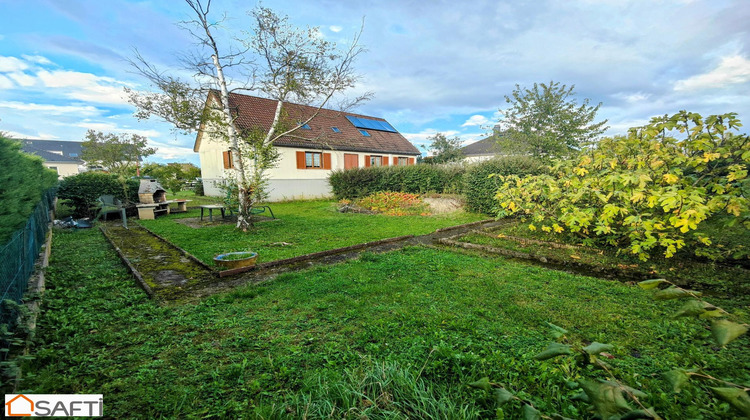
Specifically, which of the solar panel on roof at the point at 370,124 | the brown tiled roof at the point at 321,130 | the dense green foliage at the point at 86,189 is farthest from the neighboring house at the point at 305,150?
the dense green foliage at the point at 86,189

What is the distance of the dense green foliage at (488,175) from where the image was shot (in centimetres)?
1057

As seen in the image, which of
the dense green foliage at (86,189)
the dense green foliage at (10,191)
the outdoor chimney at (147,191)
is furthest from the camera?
the outdoor chimney at (147,191)

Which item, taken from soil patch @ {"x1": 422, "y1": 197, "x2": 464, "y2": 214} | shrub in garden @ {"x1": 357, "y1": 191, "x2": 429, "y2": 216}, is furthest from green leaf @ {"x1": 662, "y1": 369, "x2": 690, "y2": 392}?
soil patch @ {"x1": 422, "y1": 197, "x2": 464, "y2": 214}

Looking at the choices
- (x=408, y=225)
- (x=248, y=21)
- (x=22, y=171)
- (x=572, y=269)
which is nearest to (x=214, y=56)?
(x=248, y=21)

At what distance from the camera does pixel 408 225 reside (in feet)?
31.1

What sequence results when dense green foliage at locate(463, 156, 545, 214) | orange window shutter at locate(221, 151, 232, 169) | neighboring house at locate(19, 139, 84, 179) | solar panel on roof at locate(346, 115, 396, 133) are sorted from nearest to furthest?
1. dense green foliage at locate(463, 156, 545, 214)
2. orange window shutter at locate(221, 151, 232, 169)
3. solar panel on roof at locate(346, 115, 396, 133)
4. neighboring house at locate(19, 139, 84, 179)

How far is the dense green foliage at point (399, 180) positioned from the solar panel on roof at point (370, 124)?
31.7ft

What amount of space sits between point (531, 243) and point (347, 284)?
181 inches

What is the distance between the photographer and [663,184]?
496 cm

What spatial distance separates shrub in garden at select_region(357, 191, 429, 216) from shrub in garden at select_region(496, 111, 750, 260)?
5980mm

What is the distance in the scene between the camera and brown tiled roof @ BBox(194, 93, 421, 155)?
17.8 m

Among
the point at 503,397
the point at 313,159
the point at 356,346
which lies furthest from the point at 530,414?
the point at 313,159

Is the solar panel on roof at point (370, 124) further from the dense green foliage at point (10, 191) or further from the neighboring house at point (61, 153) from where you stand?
the neighboring house at point (61, 153)

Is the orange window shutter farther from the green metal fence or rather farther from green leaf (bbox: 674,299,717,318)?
green leaf (bbox: 674,299,717,318)
